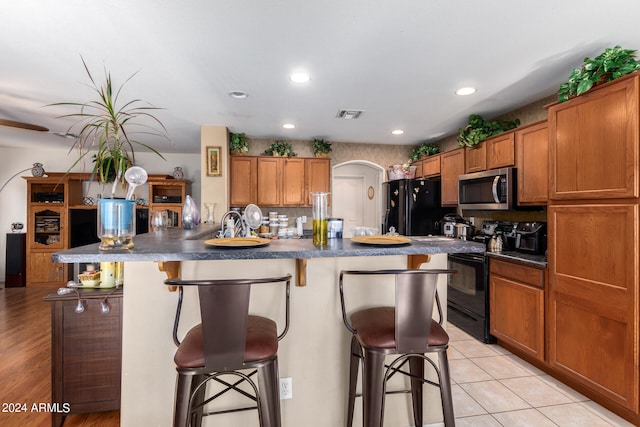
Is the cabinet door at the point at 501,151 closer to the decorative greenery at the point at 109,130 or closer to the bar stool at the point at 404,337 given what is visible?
the bar stool at the point at 404,337

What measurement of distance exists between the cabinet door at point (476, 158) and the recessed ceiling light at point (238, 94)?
8.72 feet

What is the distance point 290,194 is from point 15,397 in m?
3.56

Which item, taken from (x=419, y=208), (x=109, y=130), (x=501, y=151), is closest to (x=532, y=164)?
(x=501, y=151)

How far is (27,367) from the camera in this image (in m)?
2.63

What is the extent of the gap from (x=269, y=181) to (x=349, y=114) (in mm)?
1716

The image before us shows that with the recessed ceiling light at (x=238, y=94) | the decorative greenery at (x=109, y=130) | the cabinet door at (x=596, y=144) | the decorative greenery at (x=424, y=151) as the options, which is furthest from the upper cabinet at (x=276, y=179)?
the cabinet door at (x=596, y=144)

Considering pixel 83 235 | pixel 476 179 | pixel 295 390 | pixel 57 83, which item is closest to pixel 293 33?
pixel 295 390

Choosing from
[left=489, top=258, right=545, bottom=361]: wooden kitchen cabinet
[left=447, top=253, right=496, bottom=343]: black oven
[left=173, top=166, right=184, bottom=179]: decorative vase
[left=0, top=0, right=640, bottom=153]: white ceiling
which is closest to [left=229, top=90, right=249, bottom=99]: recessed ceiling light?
[left=0, top=0, right=640, bottom=153]: white ceiling

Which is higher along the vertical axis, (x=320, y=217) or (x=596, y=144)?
(x=596, y=144)

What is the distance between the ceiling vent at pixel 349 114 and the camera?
362 cm

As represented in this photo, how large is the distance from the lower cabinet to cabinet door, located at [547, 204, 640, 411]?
3.06 meters

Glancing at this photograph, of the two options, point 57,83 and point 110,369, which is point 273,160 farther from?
point 110,369

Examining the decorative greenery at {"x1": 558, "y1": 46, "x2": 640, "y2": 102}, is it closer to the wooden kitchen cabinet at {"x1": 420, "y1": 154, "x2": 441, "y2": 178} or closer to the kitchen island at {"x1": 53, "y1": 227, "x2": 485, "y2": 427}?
the kitchen island at {"x1": 53, "y1": 227, "x2": 485, "y2": 427}

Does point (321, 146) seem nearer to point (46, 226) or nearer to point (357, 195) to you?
point (357, 195)
